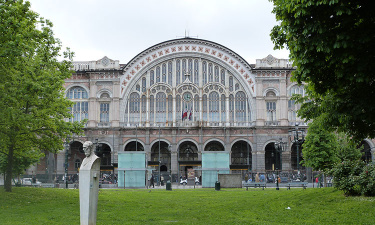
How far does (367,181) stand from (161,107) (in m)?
43.6

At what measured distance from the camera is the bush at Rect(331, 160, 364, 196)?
21.1 m

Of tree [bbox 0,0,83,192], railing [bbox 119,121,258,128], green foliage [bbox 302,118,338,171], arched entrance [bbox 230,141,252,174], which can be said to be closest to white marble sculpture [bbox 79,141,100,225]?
tree [bbox 0,0,83,192]

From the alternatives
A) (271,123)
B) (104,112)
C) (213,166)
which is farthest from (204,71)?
(213,166)

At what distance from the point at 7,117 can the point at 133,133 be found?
123ft

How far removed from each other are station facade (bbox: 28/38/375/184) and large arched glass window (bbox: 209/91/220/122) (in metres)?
0.01

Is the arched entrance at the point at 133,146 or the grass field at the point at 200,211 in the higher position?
the arched entrance at the point at 133,146

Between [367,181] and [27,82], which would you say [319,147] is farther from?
[27,82]

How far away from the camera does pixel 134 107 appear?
6216cm

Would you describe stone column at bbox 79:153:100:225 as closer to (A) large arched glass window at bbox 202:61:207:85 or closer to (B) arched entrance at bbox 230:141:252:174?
(A) large arched glass window at bbox 202:61:207:85

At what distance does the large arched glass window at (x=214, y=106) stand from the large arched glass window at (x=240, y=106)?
9.23ft

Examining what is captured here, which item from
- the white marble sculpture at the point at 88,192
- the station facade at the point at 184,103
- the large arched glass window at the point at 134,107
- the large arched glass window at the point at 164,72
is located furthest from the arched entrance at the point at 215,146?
the white marble sculpture at the point at 88,192

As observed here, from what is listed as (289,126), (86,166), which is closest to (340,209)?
(86,166)

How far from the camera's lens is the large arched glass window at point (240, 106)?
6194 centimetres

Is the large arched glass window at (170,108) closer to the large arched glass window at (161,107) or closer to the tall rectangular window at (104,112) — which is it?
the large arched glass window at (161,107)
